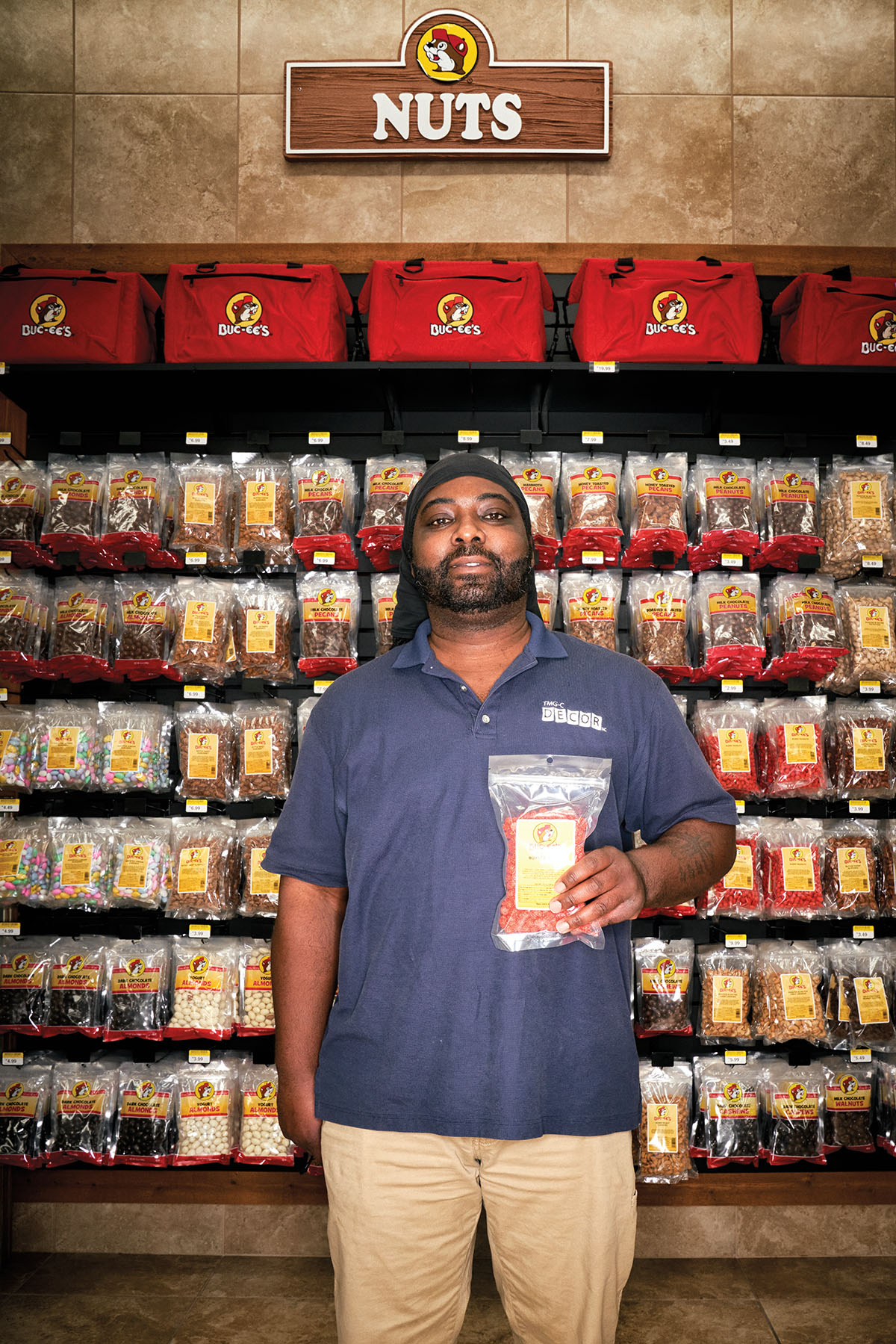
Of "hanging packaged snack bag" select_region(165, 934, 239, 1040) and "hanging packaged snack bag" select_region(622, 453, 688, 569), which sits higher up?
"hanging packaged snack bag" select_region(622, 453, 688, 569)

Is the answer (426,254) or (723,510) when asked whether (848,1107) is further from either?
(426,254)

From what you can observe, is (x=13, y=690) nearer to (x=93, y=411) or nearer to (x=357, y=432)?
(x=93, y=411)

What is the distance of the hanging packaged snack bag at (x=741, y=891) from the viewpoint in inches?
113

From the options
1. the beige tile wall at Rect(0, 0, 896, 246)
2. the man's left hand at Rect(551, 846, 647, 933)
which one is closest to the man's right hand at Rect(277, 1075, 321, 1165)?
the man's left hand at Rect(551, 846, 647, 933)

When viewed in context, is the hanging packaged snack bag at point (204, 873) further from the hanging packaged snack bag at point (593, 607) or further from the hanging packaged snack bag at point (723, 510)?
the hanging packaged snack bag at point (723, 510)

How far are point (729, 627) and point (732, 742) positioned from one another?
371 millimetres

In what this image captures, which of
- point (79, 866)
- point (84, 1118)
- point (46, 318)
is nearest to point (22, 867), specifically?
point (79, 866)

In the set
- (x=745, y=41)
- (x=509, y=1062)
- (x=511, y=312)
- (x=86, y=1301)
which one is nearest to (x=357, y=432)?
(x=511, y=312)

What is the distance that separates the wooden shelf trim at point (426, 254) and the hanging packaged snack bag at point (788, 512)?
822 millimetres

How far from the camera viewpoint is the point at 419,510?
5.90ft

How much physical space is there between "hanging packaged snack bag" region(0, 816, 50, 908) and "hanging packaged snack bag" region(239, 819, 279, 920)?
645mm

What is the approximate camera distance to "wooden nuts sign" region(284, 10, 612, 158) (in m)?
3.34

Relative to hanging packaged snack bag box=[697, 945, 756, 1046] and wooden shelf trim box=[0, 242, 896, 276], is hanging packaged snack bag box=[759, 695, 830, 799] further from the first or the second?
wooden shelf trim box=[0, 242, 896, 276]

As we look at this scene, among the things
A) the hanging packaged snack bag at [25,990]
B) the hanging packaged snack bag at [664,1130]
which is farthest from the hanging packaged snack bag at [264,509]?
the hanging packaged snack bag at [664,1130]
